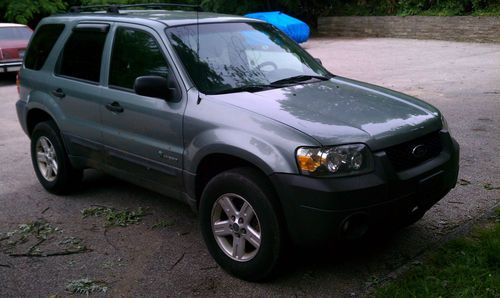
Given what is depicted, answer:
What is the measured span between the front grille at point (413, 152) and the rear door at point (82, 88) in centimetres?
261

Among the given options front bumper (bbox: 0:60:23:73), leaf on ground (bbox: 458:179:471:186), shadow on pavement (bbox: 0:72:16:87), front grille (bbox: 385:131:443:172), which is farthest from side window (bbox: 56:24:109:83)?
shadow on pavement (bbox: 0:72:16:87)

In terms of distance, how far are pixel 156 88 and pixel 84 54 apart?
145cm

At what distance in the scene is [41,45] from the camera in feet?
19.0

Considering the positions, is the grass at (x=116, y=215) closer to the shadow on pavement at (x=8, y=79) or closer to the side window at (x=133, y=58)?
the side window at (x=133, y=58)

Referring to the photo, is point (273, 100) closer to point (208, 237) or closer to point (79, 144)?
point (208, 237)

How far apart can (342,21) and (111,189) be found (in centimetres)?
2249

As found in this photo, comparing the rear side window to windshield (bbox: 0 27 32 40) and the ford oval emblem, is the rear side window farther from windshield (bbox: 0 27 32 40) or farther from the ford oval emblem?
windshield (bbox: 0 27 32 40)

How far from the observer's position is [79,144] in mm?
5133

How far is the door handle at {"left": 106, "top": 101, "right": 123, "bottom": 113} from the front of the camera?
4550 mm

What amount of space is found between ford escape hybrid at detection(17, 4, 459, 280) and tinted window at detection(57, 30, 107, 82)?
19 millimetres

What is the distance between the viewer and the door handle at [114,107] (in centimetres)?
455

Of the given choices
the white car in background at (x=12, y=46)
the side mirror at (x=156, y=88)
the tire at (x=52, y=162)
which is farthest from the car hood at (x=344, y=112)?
the white car in background at (x=12, y=46)

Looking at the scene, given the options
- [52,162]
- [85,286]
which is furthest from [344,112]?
[52,162]

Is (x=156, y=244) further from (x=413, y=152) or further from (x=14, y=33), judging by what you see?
(x=14, y=33)
